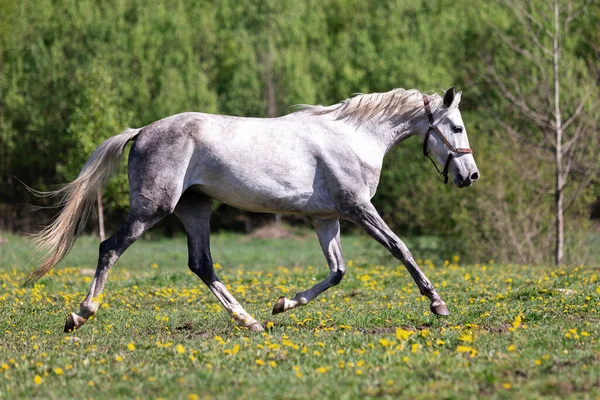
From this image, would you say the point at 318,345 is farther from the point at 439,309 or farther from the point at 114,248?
the point at 114,248

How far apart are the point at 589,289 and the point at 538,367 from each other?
16.7 ft

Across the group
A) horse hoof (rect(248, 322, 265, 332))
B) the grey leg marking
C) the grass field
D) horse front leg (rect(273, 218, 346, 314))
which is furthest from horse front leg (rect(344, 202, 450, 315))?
the grey leg marking

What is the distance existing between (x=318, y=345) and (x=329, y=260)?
7.82 ft

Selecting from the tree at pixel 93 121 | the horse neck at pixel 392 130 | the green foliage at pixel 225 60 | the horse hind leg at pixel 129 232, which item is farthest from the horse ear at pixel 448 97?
the green foliage at pixel 225 60

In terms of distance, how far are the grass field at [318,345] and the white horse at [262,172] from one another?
0.60 m

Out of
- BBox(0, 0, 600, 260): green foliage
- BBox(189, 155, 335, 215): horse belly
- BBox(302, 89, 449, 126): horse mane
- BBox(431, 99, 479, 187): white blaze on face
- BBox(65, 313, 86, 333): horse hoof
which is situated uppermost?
BBox(302, 89, 449, 126): horse mane

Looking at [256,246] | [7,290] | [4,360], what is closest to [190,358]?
[4,360]

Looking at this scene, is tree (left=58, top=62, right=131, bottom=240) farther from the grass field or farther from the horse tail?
the horse tail

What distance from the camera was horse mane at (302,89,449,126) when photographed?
904 centimetres

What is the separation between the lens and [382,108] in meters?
9.16

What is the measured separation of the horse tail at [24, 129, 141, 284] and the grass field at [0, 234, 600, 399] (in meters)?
0.87

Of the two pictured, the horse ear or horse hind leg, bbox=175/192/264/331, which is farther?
the horse ear

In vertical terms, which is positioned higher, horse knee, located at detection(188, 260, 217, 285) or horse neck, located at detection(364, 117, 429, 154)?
horse neck, located at detection(364, 117, 429, 154)

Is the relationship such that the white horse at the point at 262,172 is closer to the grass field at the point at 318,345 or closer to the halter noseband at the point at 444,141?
the halter noseband at the point at 444,141
